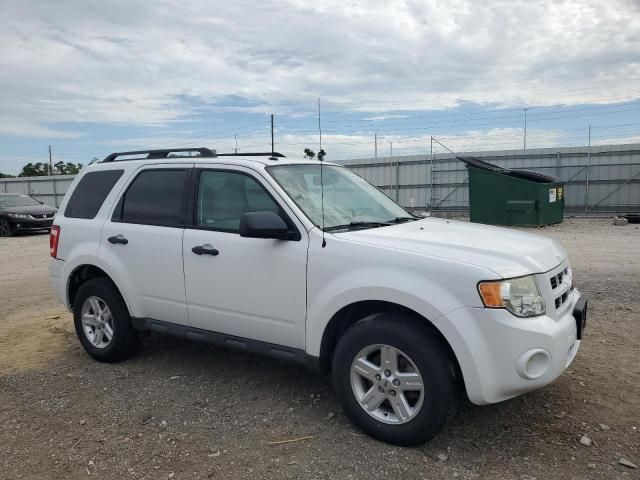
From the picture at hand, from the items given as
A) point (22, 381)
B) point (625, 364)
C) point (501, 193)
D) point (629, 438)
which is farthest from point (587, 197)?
point (22, 381)

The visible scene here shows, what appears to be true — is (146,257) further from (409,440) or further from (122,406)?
(409,440)

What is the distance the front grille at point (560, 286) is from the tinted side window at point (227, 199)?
1.88 m

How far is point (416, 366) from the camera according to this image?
10.4ft

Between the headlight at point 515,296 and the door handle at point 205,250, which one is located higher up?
the door handle at point 205,250

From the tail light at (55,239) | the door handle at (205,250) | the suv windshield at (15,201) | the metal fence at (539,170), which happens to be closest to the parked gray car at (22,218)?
the suv windshield at (15,201)

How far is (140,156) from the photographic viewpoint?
5020mm

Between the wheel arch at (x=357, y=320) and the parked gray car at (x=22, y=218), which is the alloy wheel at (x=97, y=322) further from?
the parked gray car at (x=22, y=218)


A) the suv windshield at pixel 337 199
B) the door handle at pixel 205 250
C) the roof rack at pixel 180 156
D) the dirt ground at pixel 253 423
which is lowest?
the dirt ground at pixel 253 423

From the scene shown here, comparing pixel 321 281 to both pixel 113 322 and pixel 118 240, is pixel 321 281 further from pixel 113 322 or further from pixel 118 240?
pixel 113 322

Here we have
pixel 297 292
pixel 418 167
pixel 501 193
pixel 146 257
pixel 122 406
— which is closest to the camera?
Answer: pixel 297 292

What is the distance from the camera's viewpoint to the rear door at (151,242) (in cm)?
434

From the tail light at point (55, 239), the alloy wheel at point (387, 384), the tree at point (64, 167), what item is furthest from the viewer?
the tree at point (64, 167)

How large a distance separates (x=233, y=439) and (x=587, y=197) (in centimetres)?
1945

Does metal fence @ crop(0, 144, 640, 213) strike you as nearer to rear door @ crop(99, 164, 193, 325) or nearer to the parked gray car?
the parked gray car
